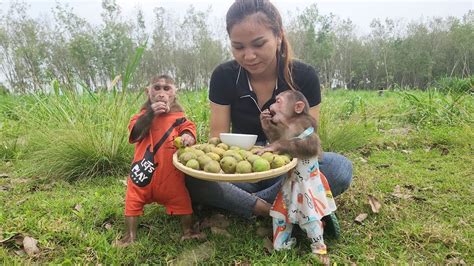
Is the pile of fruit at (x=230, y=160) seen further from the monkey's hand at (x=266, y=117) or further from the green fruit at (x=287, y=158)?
the monkey's hand at (x=266, y=117)

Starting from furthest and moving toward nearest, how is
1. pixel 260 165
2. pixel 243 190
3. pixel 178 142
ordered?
1. pixel 243 190
2. pixel 178 142
3. pixel 260 165

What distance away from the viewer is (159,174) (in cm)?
218

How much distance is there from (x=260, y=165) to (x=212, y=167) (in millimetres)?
242

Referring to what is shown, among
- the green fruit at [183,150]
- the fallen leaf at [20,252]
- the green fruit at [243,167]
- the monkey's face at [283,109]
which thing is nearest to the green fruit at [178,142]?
the green fruit at [183,150]

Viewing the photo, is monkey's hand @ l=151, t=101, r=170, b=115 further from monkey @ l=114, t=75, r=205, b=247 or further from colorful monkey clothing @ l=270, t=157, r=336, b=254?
colorful monkey clothing @ l=270, t=157, r=336, b=254

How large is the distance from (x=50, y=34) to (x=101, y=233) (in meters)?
18.9

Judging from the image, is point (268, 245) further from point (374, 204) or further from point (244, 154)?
point (374, 204)

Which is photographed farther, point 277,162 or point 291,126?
point 291,126

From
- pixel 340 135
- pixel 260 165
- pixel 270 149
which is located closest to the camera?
pixel 260 165

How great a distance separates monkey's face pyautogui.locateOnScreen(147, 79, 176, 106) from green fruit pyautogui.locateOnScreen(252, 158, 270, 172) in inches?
28.7

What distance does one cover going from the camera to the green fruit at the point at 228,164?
1827mm

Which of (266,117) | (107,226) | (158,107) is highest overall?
(158,107)

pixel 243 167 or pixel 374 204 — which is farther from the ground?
pixel 243 167

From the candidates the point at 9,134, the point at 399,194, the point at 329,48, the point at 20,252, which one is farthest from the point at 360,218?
the point at 329,48
